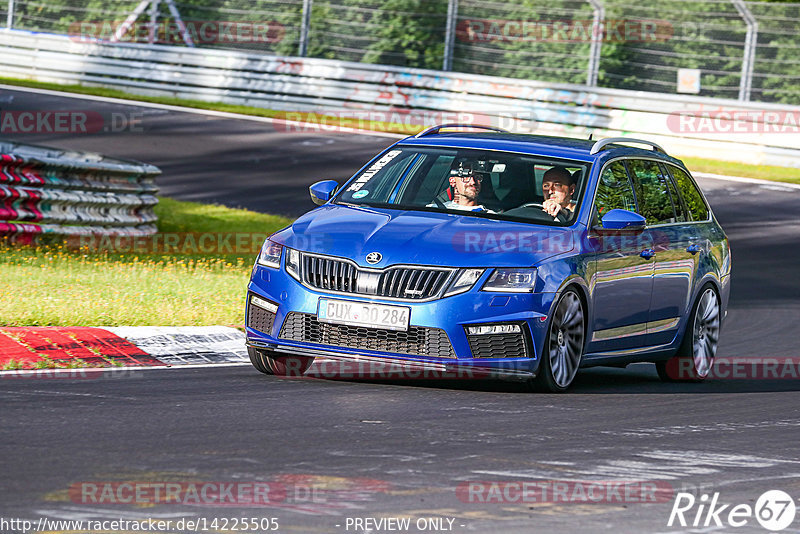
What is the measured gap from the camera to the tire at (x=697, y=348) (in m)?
11.3

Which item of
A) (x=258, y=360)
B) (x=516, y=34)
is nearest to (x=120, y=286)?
(x=258, y=360)

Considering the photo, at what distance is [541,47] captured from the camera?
3022 cm

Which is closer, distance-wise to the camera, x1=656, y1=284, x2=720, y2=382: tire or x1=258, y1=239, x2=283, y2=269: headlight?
x1=258, y1=239, x2=283, y2=269: headlight

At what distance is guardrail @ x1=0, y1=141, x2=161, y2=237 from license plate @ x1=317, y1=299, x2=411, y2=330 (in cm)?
693

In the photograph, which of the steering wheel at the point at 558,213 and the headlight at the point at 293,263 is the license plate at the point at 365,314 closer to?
the headlight at the point at 293,263

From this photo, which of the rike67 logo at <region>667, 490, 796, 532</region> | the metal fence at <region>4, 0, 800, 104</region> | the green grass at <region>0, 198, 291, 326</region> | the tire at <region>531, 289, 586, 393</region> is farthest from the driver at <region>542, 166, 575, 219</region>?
the metal fence at <region>4, 0, 800, 104</region>

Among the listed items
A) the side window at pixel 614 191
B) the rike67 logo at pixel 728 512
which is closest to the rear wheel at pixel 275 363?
the side window at pixel 614 191

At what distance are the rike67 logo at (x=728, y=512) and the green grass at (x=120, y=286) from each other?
18.3 ft

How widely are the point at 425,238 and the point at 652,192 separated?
2591 millimetres

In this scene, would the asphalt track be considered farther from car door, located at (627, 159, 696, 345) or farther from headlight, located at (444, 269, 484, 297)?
headlight, located at (444, 269, 484, 297)

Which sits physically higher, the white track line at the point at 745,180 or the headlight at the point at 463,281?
the headlight at the point at 463,281

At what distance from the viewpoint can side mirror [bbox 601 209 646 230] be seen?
9867 mm

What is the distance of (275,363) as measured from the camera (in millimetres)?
9648

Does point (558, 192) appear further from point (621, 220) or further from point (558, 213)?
point (621, 220)
